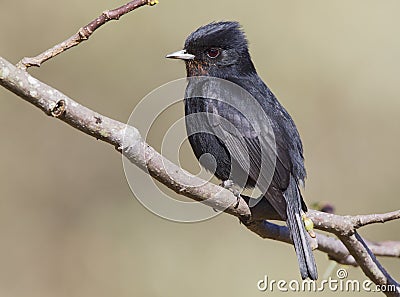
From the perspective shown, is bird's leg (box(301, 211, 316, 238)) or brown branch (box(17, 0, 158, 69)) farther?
bird's leg (box(301, 211, 316, 238))

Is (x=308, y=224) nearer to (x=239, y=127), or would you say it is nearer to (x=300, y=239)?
(x=300, y=239)

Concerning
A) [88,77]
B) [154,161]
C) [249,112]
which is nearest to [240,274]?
[88,77]

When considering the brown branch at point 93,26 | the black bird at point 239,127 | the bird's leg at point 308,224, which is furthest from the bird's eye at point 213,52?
the brown branch at point 93,26

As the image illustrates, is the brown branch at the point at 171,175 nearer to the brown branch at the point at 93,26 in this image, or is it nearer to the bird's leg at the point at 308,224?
the bird's leg at the point at 308,224

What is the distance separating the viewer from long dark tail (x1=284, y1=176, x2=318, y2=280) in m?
3.74

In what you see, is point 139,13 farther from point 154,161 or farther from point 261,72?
point 154,161

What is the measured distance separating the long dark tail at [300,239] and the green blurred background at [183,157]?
315 cm

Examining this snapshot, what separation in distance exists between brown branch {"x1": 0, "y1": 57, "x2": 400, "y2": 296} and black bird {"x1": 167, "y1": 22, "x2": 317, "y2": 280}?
17cm

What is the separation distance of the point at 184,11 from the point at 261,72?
1120 millimetres

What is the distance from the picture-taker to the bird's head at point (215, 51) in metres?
4.74

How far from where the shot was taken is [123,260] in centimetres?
715

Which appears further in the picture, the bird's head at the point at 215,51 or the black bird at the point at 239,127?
the bird's head at the point at 215,51

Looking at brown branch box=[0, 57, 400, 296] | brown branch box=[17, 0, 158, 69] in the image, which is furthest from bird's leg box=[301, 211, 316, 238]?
brown branch box=[17, 0, 158, 69]

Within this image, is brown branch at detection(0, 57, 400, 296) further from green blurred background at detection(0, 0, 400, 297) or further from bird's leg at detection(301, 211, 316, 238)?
green blurred background at detection(0, 0, 400, 297)
